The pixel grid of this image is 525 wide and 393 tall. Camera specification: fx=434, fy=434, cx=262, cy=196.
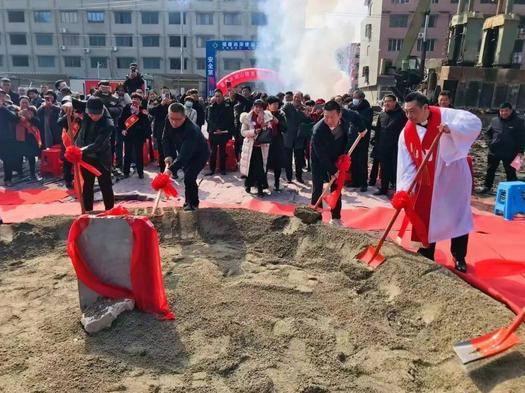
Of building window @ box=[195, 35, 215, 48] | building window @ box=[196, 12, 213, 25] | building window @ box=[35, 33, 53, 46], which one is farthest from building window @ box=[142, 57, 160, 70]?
building window @ box=[35, 33, 53, 46]

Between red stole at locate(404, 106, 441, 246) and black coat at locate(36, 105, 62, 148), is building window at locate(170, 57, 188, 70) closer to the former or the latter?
black coat at locate(36, 105, 62, 148)

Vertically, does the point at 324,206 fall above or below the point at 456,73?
below

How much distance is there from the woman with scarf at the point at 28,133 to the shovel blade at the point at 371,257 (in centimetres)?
630

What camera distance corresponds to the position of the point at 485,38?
13.0m

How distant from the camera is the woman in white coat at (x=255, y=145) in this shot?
6707mm

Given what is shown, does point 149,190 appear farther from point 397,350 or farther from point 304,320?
point 397,350

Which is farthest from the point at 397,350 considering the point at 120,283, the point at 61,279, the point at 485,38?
the point at 485,38

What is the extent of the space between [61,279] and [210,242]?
1554 millimetres

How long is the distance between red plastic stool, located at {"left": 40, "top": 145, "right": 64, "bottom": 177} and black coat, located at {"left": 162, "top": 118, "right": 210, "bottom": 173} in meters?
3.64

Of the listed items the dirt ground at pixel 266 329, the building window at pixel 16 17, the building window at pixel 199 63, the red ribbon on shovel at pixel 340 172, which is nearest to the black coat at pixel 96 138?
the dirt ground at pixel 266 329

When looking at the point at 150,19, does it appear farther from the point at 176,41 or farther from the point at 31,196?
the point at 31,196

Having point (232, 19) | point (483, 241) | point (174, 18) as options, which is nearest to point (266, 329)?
point (483, 241)

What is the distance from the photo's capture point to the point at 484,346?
7.83ft

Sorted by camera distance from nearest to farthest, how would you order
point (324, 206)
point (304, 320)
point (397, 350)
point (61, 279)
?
Answer: point (397, 350)
point (304, 320)
point (61, 279)
point (324, 206)
